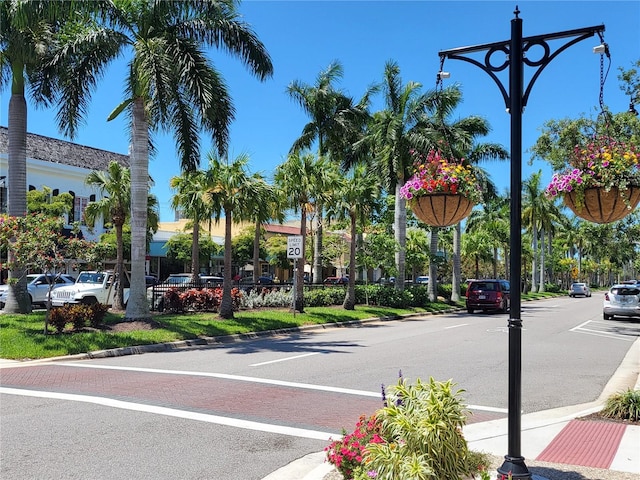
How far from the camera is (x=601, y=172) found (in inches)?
214

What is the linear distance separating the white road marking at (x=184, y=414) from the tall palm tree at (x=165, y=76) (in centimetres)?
824

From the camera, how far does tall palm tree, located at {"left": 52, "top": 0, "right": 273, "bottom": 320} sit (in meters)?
16.3

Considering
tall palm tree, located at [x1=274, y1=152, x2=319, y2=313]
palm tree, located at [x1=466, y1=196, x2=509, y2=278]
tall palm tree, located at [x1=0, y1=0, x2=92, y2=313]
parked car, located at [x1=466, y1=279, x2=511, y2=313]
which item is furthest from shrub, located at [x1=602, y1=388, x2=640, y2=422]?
palm tree, located at [x1=466, y1=196, x2=509, y2=278]

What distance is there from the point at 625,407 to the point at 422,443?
15.3 ft

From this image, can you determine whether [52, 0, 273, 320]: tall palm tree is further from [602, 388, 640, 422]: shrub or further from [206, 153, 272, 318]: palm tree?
[602, 388, 640, 422]: shrub

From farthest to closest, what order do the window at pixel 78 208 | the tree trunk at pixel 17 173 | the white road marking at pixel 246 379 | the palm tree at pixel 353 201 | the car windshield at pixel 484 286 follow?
the window at pixel 78 208 < the car windshield at pixel 484 286 < the palm tree at pixel 353 201 < the tree trunk at pixel 17 173 < the white road marking at pixel 246 379

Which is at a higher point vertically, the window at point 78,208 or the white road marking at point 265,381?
the window at point 78,208

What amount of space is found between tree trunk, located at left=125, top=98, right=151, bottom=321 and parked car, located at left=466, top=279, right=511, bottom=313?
60.3 ft

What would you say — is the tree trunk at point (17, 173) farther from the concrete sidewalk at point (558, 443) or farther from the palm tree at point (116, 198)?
the concrete sidewalk at point (558, 443)

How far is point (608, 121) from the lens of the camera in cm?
579

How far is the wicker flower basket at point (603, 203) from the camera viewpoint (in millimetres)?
5465

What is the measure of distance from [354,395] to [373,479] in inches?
203

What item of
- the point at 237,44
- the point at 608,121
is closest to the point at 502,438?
the point at 608,121

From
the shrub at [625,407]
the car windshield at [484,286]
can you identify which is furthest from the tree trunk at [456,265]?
the shrub at [625,407]
